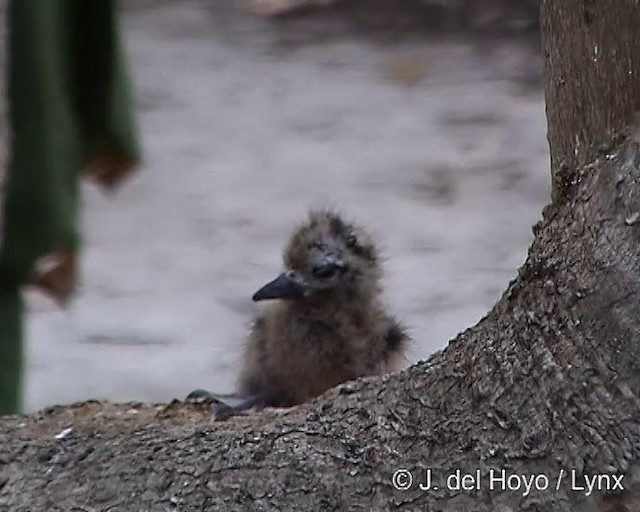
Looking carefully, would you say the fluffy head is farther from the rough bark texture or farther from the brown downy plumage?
the rough bark texture

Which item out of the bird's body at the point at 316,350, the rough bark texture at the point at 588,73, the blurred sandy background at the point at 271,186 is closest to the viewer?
the rough bark texture at the point at 588,73

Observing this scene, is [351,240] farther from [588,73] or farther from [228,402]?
[588,73]

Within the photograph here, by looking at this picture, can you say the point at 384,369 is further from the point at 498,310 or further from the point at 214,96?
the point at 214,96

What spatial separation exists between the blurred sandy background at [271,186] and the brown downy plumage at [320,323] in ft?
1.63

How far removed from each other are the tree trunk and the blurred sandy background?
1131 millimetres

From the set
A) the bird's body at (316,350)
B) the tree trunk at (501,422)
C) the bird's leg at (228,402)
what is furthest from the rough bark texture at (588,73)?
the bird's body at (316,350)

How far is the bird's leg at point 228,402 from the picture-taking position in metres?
1.06

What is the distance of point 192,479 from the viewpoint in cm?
78

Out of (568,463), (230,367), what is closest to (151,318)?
(230,367)

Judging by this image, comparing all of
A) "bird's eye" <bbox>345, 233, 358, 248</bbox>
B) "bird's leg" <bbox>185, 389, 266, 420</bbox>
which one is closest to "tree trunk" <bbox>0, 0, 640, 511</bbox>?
"bird's leg" <bbox>185, 389, 266, 420</bbox>

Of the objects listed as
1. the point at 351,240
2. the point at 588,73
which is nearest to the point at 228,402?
the point at 351,240

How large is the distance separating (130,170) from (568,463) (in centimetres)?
78

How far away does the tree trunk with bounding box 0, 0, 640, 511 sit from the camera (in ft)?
2.28

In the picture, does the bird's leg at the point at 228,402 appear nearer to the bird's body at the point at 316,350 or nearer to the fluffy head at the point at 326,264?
the bird's body at the point at 316,350
